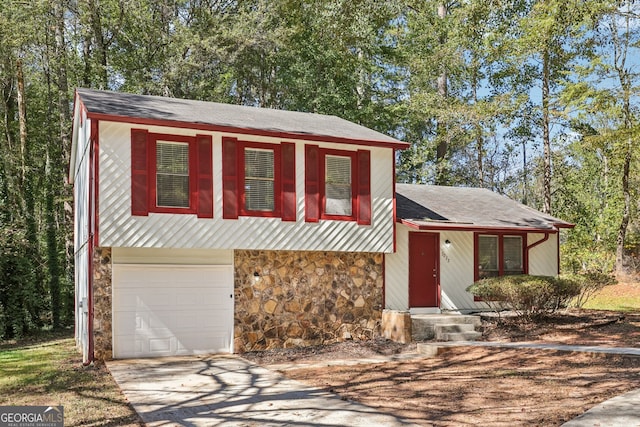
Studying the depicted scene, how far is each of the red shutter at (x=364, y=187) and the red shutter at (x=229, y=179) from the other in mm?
2752

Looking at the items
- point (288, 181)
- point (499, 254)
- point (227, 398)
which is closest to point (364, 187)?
point (288, 181)

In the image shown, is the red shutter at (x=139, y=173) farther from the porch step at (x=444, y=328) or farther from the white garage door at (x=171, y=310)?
the porch step at (x=444, y=328)

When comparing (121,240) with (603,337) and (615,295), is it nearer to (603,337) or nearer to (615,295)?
(603,337)

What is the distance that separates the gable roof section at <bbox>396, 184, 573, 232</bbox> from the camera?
554 inches

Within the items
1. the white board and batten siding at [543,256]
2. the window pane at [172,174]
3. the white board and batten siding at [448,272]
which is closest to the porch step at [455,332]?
the white board and batten siding at [448,272]

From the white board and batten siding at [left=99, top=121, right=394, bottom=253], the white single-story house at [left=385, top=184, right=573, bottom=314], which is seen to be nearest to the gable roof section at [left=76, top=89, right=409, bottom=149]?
A: the white board and batten siding at [left=99, top=121, right=394, bottom=253]

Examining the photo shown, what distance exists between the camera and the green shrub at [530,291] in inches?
504

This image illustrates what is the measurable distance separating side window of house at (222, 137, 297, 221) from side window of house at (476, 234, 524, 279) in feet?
18.3

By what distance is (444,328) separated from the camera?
12766 millimetres

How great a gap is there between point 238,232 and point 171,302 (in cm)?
184

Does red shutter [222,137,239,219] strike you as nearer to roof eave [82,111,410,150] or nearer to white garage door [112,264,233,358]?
roof eave [82,111,410,150]

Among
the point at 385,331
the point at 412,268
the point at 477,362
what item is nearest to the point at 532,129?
the point at 412,268

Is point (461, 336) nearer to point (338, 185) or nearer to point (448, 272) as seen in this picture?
point (448, 272)

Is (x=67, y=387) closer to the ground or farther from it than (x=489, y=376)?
closer to the ground
